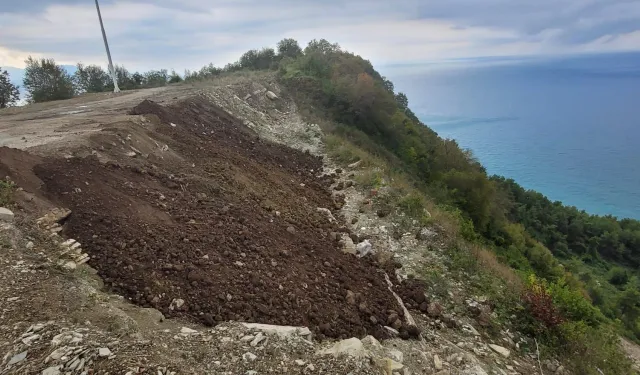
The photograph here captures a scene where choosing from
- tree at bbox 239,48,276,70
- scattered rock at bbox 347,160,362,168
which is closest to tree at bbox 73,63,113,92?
tree at bbox 239,48,276,70

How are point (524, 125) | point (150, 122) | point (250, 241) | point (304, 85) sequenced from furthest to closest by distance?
point (524, 125) → point (304, 85) → point (150, 122) → point (250, 241)

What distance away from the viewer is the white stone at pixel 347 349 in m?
4.57

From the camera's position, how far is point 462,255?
8734mm

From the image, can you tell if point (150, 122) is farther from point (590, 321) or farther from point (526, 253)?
point (526, 253)

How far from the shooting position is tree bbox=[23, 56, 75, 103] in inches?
940

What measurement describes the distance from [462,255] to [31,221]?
816 centimetres

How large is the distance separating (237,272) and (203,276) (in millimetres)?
588

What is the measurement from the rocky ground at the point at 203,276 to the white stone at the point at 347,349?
2 cm

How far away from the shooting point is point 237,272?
608 centimetres

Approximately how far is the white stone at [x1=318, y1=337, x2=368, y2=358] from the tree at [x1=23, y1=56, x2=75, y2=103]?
26137 millimetres

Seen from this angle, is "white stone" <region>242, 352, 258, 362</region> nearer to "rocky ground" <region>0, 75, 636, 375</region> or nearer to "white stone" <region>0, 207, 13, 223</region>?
"rocky ground" <region>0, 75, 636, 375</region>

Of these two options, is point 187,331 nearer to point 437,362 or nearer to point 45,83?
point 437,362

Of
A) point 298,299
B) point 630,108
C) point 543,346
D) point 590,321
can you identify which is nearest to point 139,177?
point 298,299

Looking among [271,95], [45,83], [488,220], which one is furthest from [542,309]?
[45,83]
